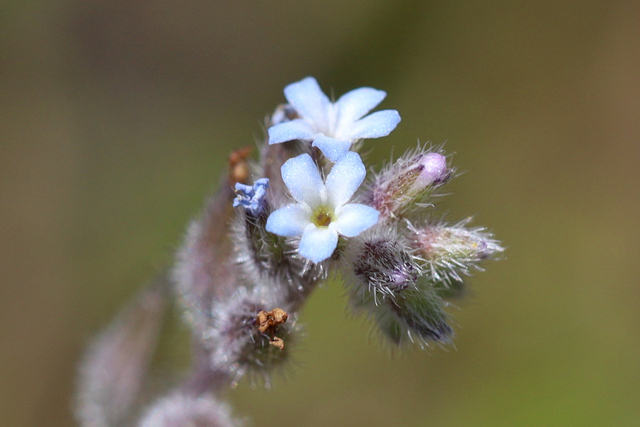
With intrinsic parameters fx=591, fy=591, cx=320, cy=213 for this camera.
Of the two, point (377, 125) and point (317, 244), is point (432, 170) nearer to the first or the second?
point (377, 125)

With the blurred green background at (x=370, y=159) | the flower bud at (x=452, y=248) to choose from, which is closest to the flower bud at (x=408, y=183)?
the flower bud at (x=452, y=248)

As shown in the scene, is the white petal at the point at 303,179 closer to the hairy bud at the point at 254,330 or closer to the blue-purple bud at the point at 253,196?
the blue-purple bud at the point at 253,196

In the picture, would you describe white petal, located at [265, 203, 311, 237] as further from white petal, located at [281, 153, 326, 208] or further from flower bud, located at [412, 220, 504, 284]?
flower bud, located at [412, 220, 504, 284]

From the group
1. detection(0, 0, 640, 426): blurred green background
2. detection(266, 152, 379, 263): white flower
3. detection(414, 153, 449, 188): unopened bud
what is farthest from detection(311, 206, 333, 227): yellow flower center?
detection(0, 0, 640, 426): blurred green background

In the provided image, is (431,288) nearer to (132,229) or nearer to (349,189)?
(349,189)

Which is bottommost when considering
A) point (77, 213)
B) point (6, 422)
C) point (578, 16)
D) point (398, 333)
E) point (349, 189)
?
point (398, 333)

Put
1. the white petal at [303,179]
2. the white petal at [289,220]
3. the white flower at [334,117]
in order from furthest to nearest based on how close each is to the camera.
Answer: the white flower at [334,117]
the white petal at [303,179]
the white petal at [289,220]

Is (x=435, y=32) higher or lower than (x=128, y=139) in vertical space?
lower

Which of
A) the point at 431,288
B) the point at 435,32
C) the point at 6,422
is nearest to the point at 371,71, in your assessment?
the point at 435,32
